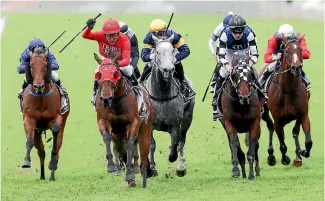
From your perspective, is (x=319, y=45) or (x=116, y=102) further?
(x=319, y=45)

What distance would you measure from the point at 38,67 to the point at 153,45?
2.29 metres

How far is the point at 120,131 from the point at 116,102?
0.51 m

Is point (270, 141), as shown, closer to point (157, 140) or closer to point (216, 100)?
point (216, 100)

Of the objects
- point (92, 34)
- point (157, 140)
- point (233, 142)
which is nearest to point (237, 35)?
point (233, 142)

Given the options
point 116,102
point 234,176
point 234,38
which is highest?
point 234,38

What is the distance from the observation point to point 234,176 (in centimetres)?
1652

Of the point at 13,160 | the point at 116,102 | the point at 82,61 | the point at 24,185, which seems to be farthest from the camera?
the point at 82,61

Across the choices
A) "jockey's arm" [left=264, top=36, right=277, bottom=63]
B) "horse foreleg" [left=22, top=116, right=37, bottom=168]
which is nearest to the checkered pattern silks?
"jockey's arm" [left=264, top=36, right=277, bottom=63]

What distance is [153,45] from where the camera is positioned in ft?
56.3

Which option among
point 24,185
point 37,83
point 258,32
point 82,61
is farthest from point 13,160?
point 258,32

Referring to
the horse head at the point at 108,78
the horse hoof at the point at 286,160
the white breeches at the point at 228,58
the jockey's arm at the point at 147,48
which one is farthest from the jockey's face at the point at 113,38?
the horse hoof at the point at 286,160

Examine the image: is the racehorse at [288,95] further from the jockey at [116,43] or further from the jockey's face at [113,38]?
the jockey's face at [113,38]

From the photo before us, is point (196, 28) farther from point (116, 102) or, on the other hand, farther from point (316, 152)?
point (116, 102)

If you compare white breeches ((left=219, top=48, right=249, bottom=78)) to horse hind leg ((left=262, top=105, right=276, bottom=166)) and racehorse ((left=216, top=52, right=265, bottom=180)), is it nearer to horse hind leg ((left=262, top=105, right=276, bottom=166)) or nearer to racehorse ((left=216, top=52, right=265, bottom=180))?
racehorse ((left=216, top=52, right=265, bottom=180))
